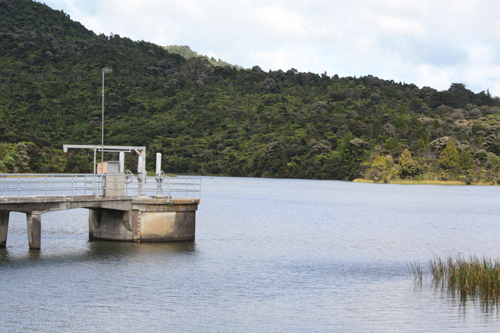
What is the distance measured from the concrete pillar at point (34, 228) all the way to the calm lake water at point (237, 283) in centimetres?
51

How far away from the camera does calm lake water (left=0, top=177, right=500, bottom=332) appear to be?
59.3ft

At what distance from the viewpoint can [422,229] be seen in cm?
4634

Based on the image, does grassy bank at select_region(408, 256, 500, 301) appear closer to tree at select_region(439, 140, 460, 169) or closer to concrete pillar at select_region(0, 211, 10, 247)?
concrete pillar at select_region(0, 211, 10, 247)

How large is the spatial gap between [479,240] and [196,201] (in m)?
20.0

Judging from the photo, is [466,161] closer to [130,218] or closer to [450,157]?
[450,157]

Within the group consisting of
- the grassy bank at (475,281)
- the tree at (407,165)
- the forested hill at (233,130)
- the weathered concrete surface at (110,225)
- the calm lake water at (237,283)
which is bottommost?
the calm lake water at (237,283)

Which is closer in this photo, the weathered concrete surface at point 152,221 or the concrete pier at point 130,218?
the concrete pier at point 130,218

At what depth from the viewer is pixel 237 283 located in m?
23.7

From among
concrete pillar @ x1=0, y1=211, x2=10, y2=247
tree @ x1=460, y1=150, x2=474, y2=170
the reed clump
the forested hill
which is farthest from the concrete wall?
tree @ x1=460, y1=150, x2=474, y2=170

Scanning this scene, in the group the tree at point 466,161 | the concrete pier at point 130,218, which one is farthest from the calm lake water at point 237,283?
the tree at point 466,161

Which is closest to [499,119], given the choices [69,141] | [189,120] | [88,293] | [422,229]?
[189,120]

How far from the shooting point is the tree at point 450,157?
400ft

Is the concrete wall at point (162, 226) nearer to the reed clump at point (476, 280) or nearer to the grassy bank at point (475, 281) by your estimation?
the grassy bank at point (475, 281)

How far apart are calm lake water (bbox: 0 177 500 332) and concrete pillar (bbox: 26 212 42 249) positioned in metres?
0.51
